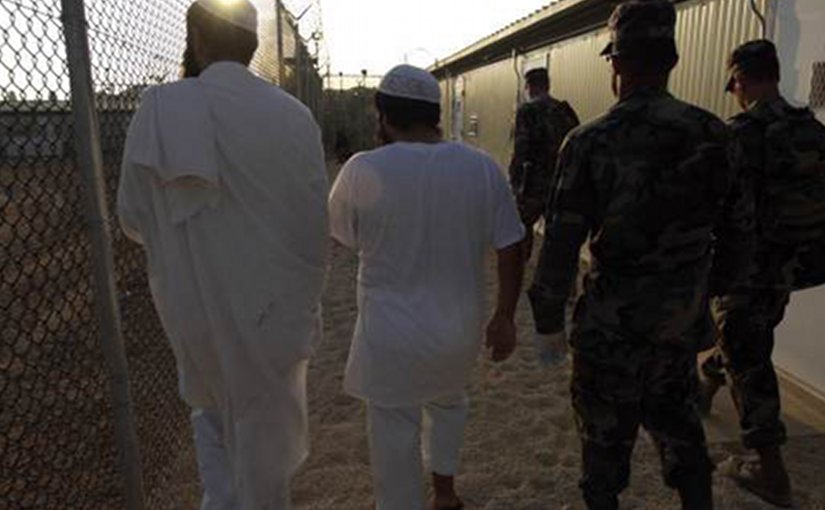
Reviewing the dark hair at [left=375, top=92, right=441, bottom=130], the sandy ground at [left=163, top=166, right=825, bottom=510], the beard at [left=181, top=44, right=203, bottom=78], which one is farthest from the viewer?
the sandy ground at [left=163, top=166, right=825, bottom=510]

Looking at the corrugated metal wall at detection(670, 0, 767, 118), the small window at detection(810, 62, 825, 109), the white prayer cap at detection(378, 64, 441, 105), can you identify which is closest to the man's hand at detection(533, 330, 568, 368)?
the white prayer cap at detection(378, 64, 441, 105)

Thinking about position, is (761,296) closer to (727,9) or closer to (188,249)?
(188,249)

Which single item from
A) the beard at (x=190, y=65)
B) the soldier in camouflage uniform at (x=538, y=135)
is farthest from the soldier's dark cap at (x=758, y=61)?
the soldier in camouflage uniform at (x=538, y=135)

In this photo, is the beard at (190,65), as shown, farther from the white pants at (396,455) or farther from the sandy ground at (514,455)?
the sandy ground at (514,455)

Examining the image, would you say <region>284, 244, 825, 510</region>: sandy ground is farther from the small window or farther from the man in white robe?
the small window

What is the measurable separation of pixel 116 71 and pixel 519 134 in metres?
4.64

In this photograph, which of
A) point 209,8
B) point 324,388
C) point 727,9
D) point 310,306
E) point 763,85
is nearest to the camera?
point 209,8

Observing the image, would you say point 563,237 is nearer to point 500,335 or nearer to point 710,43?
point 500,335

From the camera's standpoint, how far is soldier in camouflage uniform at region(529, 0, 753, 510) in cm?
→ 244

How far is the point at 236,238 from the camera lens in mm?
2229

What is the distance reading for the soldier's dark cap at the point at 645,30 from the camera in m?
2.43

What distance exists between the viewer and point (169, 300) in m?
2.24

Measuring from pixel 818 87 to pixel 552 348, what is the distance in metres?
3.08

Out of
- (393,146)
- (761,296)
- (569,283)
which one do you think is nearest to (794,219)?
(761,296)
